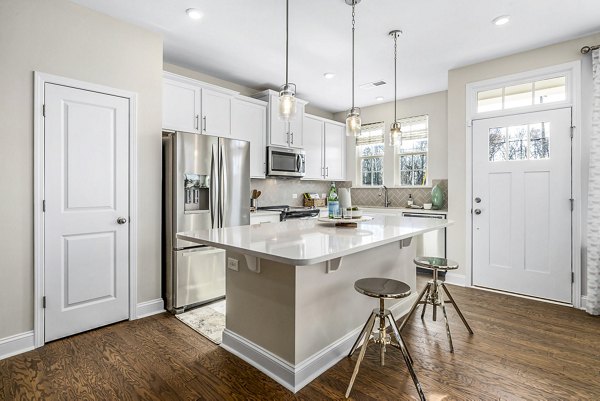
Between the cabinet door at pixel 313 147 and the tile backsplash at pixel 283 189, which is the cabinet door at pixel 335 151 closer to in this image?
the cabinet door at pixel 313 147

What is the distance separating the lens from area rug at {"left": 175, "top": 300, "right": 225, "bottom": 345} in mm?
2684

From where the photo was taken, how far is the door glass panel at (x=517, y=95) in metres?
3.65

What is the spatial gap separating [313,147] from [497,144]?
2704 mm

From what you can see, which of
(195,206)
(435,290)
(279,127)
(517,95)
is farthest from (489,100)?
(195,206)

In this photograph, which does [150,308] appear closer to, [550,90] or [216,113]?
[216,113]

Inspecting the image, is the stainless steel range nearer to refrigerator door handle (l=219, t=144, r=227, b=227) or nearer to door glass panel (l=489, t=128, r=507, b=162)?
refrigerator door handle (l=219, t=144, r=227, b=227)

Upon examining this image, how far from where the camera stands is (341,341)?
235 centimetres

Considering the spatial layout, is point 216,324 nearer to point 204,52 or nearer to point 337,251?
point 337,251

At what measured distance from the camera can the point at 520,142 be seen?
3686mm

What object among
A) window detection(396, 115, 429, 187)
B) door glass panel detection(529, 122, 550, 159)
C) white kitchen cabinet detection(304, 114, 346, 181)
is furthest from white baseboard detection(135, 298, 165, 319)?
door glass panel detection(529, 122, 550, 159)

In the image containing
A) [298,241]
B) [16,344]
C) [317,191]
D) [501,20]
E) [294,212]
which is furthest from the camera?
[317,191]

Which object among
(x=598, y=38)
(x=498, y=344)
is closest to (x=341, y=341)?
(x=498, y=344)

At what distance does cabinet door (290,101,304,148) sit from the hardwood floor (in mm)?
3189

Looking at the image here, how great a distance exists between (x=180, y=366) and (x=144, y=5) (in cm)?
280
